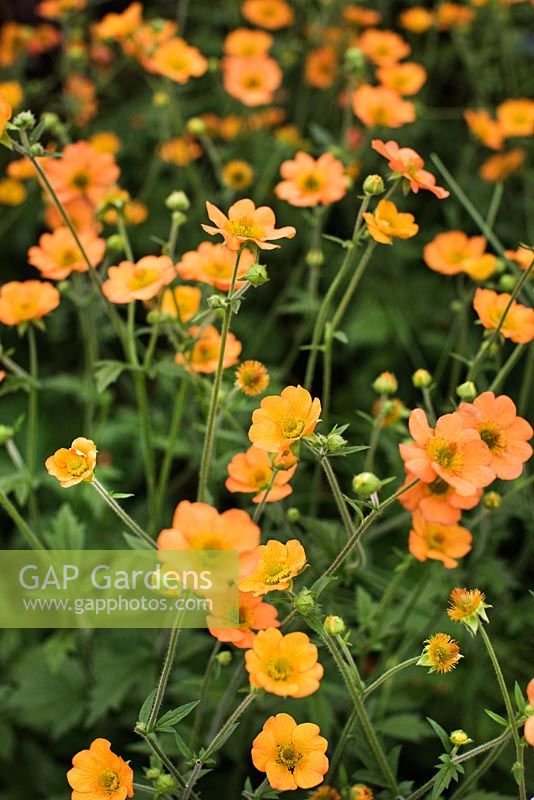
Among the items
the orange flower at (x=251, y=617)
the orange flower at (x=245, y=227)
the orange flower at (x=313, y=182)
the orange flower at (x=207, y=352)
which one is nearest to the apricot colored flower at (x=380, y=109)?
the orange flower at (x=313, y=182)

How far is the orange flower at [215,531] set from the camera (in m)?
1.24

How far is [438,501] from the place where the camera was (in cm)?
151

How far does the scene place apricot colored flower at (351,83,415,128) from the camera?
8.38 ft

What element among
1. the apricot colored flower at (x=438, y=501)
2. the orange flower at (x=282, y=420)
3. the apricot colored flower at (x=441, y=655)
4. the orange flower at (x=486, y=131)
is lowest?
the orange flower at (x=486, y=131)

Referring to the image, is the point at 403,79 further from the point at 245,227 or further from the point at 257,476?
the point at 257,476

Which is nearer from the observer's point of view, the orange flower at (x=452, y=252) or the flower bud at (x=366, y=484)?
the flower bud at (x=366, y=484)

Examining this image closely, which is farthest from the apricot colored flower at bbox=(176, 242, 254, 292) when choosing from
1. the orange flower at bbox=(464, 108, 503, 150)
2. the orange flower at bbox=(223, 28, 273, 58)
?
the orange flower at bbox=(223, 28, 273, 58)

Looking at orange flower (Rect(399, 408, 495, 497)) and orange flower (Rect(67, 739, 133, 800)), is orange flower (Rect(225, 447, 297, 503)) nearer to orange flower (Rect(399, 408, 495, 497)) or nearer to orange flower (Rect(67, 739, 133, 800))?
orange flower (Rect(399, 408, 495, 497))

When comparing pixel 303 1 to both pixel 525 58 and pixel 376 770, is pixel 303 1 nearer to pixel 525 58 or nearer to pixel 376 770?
pixel 525 58

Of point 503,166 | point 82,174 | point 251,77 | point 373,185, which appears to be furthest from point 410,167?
point 503,166

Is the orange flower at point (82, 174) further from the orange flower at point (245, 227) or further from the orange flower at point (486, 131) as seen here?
the orange flower at point (486, 131)

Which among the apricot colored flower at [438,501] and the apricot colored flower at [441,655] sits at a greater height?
the apricot colored flower at [438,501]

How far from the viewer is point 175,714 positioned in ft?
4.35

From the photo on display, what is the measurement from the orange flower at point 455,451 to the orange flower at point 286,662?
0.33m
